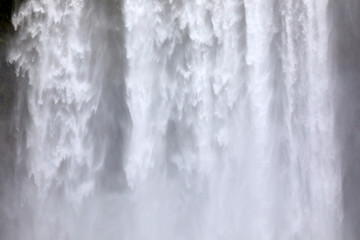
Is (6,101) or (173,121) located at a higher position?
(6,101)

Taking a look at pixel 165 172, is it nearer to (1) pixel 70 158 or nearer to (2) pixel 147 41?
(1) pixel 70 158

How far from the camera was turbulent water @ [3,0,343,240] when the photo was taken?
8844mm

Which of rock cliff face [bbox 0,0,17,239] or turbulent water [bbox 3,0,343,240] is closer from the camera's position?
turbulent water [bbox 3,0,343,240]

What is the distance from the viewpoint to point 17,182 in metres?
9.04

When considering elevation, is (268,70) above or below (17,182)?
above

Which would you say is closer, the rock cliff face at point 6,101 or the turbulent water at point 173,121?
the turbulent water at point 173,121

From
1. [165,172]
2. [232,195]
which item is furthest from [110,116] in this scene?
[232,195]

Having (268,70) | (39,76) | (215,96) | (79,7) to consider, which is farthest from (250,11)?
(39,76)

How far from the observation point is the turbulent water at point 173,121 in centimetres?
884

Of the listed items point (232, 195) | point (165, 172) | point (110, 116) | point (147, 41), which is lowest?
point (232, 195)

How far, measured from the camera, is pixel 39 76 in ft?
29.7

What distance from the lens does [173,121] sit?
30.0 ft

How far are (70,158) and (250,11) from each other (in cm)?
485

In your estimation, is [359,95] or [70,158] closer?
[70,158]
